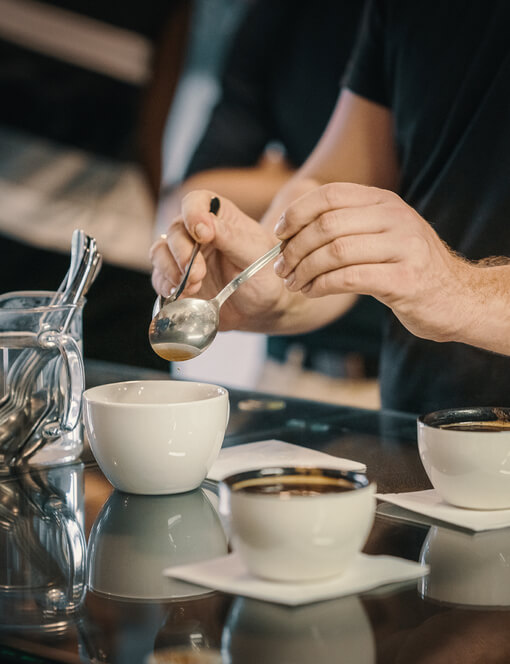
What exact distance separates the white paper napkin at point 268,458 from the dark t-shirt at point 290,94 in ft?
5.93

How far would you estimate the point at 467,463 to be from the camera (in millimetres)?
771

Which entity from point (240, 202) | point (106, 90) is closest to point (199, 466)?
point (240, 202)

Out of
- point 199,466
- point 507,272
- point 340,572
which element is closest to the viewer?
point 340,572

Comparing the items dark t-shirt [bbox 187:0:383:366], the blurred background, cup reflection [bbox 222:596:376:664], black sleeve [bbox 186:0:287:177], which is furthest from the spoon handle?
the blurred background

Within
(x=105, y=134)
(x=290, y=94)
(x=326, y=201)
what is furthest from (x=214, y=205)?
(x=105, y=134)

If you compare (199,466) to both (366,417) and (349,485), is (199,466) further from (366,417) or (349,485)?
(366,417)

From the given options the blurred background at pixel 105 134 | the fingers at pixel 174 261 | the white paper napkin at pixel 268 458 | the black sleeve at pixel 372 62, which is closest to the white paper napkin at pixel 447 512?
the white paper napkin at pixel 268 458

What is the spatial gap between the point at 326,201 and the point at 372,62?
0.89m

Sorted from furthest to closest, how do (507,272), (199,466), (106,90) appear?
(106,90) → (507,272) → (199,466)

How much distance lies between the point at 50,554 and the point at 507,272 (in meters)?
0.69

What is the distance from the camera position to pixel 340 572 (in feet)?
2.02

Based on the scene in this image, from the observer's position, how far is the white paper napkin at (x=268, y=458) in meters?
0.95

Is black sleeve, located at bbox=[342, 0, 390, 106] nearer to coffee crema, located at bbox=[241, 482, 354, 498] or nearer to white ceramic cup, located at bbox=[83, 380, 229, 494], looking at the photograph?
white ceramic cup, located at bbox=[83, 380, 229, 494]

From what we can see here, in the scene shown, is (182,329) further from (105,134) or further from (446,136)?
(105,134)
